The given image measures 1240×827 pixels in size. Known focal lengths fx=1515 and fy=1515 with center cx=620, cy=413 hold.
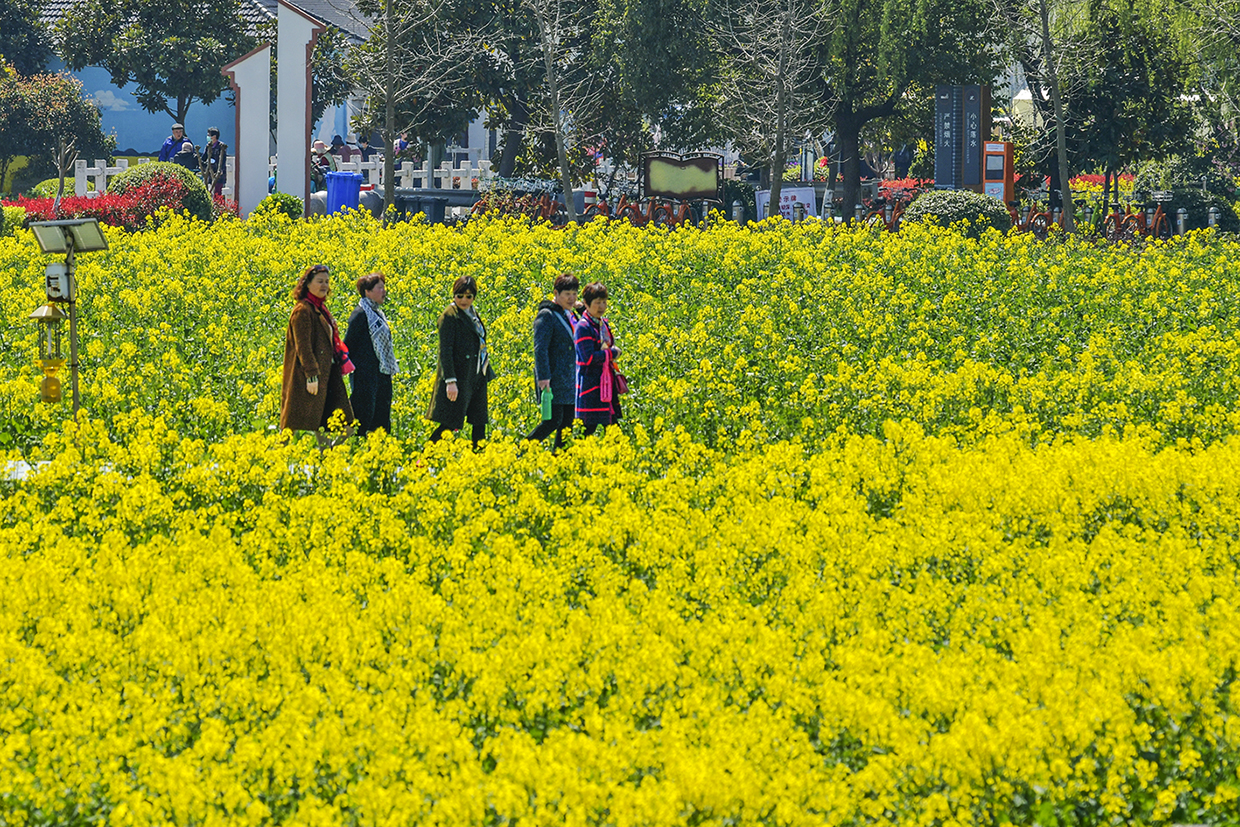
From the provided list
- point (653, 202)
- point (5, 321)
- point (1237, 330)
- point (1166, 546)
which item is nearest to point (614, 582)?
point (1166, 546)

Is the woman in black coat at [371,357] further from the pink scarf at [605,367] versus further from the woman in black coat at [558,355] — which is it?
the pink scarf at [605,367]

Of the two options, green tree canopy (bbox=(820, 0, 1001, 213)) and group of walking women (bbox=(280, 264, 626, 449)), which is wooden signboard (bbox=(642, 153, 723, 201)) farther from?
group of walking women (bbox=(280, 264, 626, 449))

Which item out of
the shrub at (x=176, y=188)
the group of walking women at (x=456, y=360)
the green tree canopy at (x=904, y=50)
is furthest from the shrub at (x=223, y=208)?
the group of walking women at (x=456, y=360)

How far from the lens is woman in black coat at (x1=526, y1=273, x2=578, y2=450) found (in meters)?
9.63

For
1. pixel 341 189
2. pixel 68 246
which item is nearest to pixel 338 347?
pixel 68 246

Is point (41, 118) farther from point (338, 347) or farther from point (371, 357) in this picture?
point (338, 347)

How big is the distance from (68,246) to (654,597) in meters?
6.36

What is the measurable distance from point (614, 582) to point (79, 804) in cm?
281

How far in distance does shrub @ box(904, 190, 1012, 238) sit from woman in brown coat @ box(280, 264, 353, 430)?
1546 centimetres

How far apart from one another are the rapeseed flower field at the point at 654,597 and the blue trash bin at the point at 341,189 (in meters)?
17.6

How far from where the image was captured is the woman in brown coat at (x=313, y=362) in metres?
9.52

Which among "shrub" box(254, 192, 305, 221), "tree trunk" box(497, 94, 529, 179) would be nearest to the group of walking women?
"shrub" box(254, 192, 305, 221)

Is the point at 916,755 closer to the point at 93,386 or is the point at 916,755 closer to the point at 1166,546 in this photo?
the point at 1166,546

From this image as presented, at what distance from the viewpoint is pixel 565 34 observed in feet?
109
